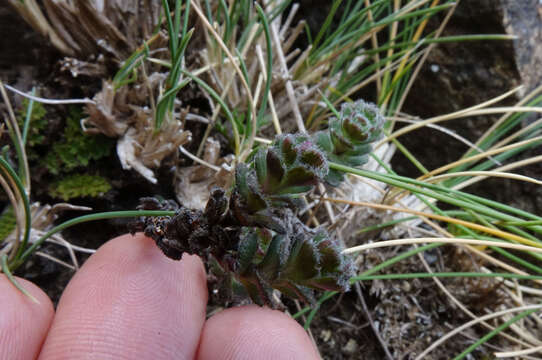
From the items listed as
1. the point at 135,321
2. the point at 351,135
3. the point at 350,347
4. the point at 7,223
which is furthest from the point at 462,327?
the point at 7,223

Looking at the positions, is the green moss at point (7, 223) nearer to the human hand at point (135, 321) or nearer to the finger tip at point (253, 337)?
the human hand at point (135, 321)

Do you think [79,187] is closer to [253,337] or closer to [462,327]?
[253,337]

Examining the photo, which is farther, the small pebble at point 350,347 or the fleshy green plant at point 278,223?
the small pebble at point 350,347

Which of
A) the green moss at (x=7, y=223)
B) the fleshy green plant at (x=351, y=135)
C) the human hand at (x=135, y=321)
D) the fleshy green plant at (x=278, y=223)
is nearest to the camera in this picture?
the fleshy green plant at (x=278, y=223)

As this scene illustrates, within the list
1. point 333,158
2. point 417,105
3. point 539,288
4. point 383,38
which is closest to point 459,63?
point 417,105

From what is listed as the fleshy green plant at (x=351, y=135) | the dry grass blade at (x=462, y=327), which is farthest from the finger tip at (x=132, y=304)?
the dry grass blade at (x=462, y=327)

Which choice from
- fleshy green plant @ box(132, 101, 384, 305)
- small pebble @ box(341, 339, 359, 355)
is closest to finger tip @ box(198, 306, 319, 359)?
fleshy green plant @ box(132, 101, 384, 305)

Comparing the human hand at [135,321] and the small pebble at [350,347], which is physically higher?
the human hand at [135,321]
